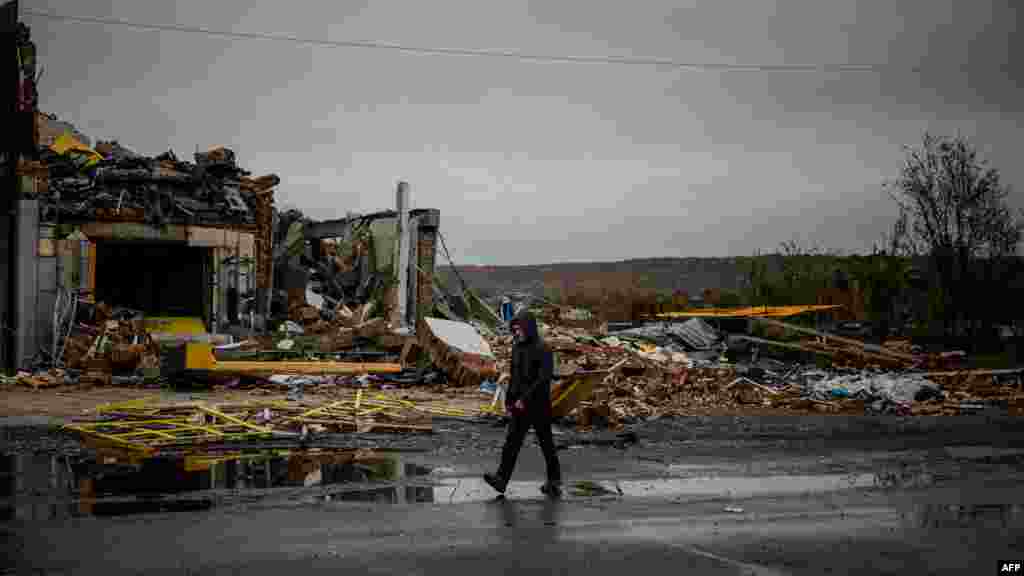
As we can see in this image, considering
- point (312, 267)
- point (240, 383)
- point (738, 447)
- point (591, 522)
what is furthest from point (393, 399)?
point (312, 267)

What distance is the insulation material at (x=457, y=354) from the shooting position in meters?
20.8

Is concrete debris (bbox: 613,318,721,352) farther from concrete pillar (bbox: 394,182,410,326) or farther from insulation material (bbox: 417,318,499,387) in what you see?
insulation material (bbox: 417,318,499,387)

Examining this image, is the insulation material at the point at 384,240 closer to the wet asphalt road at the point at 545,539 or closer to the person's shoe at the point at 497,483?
the person's shoe at the point at 497,483

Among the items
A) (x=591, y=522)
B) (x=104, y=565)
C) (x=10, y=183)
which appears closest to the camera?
(x=104, y=565)

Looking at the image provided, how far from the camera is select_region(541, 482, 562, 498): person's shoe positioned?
9.55 m

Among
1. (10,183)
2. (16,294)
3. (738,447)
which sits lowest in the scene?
(738,447)

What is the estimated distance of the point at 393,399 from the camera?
17.2m

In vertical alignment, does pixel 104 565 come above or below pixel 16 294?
below

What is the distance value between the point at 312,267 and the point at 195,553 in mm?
27357

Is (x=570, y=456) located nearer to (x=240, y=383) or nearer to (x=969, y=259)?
(x=240, y=383)

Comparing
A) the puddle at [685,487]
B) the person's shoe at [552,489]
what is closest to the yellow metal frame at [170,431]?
the puddle at [685,487]

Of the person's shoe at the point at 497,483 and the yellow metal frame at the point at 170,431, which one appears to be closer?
the person's shoe at the point at 497,483

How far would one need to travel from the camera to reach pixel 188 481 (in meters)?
9.98

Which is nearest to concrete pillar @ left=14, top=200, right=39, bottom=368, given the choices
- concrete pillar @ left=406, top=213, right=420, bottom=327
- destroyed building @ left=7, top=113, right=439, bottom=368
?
destroyed building @ left=7, top=113, right=439, bottom=368
